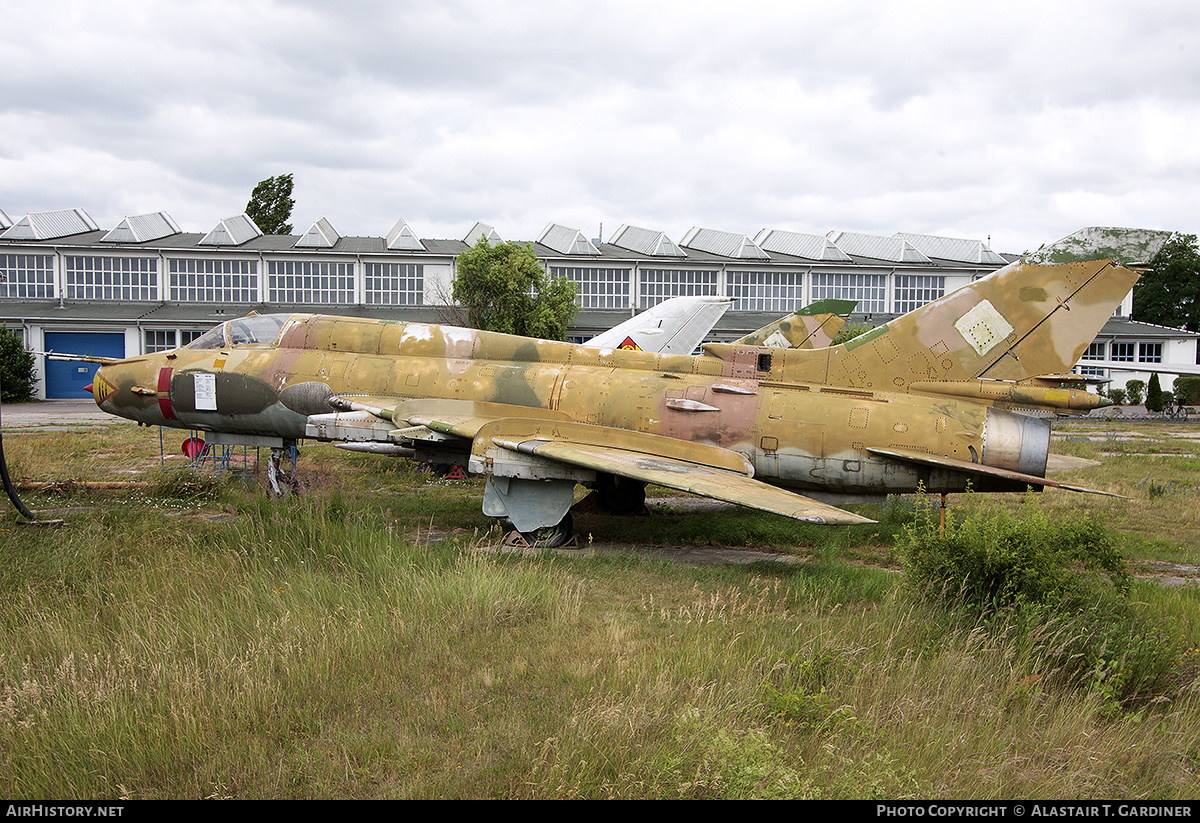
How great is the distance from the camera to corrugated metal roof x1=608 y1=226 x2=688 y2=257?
50.7 meters

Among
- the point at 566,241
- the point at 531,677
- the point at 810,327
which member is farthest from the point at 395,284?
the point at 531,677

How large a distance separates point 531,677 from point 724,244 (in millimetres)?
51212

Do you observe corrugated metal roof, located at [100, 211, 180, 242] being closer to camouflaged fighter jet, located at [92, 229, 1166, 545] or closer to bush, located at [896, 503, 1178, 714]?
camouflaged fighter jet, located at [92, 229, 1166, 545]

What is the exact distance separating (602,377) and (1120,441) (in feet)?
76.2

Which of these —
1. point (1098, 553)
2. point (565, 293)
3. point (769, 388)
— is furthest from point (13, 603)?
point (565, 293)

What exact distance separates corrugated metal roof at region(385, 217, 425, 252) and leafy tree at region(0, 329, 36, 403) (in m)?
20.7

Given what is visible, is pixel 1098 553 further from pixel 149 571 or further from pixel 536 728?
pixel 149 571

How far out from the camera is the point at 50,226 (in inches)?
1838

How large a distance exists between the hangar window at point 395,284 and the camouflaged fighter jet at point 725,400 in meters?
35.1

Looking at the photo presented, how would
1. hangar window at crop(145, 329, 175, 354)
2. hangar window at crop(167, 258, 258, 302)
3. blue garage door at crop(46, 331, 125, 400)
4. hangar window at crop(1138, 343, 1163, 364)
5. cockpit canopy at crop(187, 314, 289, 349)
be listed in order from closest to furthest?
cockpit canopy at crop(187, 314, 289, 349) → blue garage door at crop(46, 331, 125, 400) → hangar window at crop(145, 329, 175, 354) → hangar window at crop(167, 258, 258, 302) → hangar window at crop(1138, 343, 1163, 364)

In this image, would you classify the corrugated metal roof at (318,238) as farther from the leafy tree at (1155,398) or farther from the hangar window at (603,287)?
the leafy tree at (1155,398)

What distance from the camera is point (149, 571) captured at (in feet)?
22.1

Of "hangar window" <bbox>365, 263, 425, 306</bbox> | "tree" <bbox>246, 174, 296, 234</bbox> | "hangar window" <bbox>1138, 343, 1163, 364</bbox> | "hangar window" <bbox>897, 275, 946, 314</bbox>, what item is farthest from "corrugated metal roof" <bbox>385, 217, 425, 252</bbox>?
"hangar window" <bbox>1138, 343, 1163, 364</bbox>

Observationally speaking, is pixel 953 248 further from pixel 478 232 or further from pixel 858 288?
pixel 478 232
